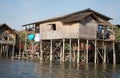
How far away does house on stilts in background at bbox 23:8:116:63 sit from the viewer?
3556cm

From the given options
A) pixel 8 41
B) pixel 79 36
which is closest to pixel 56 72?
pixel 79 36

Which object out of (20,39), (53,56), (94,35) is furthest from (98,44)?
(20,39)

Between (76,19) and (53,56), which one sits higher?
(76,19)

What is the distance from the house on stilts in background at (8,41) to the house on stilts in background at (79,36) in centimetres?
863

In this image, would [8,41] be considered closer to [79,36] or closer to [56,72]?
[79,36]

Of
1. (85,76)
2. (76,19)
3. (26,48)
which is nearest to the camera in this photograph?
(85,76)

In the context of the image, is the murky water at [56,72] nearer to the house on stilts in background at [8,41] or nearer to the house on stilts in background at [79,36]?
the house on stilts in background at [79,36]

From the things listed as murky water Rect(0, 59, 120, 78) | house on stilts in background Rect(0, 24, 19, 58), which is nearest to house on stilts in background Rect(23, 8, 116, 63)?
murky water Rect(0, 59, 120, 78)

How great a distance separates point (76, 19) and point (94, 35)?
3.25 metres

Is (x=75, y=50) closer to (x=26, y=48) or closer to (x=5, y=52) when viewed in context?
(x=26, y=48)

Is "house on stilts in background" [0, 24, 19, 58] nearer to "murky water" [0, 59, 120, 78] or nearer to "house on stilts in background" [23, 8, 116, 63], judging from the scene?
"house on stilts in background" [23, 8, 116, 63]

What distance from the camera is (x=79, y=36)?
115 feet

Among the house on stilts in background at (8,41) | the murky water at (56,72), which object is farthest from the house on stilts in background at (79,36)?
the house on stilts in background at (8,41)

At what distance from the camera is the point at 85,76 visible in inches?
941
